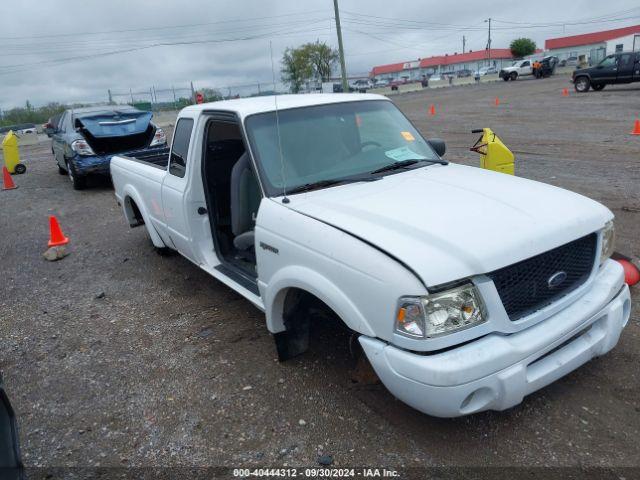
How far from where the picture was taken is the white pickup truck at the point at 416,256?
236 cm

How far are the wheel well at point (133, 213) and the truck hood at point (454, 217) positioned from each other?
11.8ft

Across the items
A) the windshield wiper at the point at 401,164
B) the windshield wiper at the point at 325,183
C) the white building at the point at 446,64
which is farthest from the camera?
the white building at the point at 446,64

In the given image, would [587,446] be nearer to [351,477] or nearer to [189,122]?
[351,477]

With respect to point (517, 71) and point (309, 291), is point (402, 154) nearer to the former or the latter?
point (309, 291)

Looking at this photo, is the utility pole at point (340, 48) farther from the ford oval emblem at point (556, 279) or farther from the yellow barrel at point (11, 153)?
the ford oval emblem at point (556, 279)

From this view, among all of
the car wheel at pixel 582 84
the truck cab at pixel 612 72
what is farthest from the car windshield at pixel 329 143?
the car wheel at pixel 582 84

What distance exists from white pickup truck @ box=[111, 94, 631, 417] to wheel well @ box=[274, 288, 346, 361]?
11mm

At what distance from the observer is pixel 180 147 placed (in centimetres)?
461

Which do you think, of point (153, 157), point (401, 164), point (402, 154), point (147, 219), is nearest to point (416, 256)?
point (401, 164)

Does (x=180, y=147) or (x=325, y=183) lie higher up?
(x=180, y=147)

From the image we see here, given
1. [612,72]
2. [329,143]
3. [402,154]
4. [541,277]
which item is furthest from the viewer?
[612,72]

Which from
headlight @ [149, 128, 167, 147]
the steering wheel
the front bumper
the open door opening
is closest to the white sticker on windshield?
the steering wheel

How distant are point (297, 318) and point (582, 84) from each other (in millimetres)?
28704

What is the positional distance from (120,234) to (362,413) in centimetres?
573
